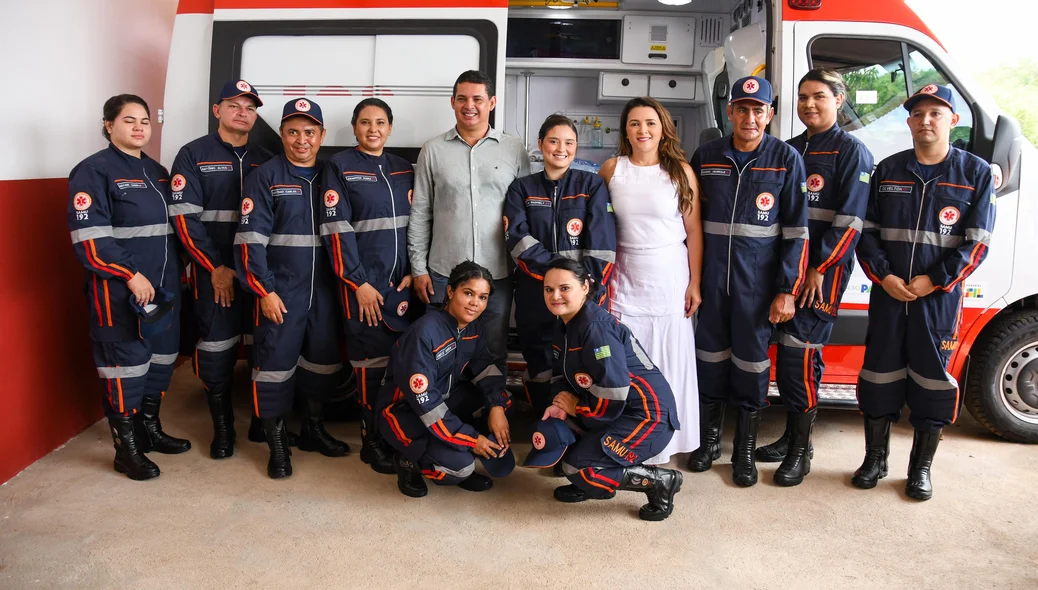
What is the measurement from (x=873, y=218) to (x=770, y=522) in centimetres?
148

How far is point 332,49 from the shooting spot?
4.10 m

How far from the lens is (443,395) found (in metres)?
3.42

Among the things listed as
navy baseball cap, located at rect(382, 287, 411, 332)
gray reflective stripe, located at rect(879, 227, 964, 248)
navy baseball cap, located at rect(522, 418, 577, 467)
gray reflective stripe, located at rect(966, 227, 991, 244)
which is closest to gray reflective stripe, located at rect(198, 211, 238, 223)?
navy baseball cap, located at rect(382, 287, 411, 332)

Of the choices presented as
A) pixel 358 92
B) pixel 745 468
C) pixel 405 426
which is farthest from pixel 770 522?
pixel 358 92

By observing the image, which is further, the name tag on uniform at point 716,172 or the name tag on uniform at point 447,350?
the name tag on uniform at point 716,172

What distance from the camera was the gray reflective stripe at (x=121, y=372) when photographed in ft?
11.8

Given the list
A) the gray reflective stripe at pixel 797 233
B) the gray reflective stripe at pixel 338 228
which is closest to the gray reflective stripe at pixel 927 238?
the gray reflective stripe at pixel 797 233

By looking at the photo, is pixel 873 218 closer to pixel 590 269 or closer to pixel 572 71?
pixel 590 269

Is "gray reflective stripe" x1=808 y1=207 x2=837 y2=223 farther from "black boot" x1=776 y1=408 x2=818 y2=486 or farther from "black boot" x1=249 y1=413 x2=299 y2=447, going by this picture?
"black boot" x1=249 y1=413 x2=299 y2=447

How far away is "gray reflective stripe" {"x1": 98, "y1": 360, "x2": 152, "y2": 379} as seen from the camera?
359 centimetres

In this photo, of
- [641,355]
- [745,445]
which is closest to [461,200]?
[641,355]

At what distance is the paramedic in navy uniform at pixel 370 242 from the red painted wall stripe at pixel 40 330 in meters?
1.47

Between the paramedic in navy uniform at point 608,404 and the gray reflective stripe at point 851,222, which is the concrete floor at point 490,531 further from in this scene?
the gray reflective stripe at point 851,222

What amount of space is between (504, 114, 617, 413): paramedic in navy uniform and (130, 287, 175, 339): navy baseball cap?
5.47 feet
